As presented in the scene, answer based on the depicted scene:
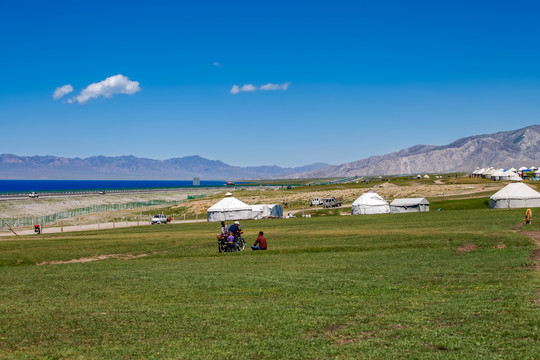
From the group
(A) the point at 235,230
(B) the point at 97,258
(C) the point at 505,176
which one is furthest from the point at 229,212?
(C) the point at 505,176

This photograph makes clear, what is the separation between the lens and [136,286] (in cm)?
1906

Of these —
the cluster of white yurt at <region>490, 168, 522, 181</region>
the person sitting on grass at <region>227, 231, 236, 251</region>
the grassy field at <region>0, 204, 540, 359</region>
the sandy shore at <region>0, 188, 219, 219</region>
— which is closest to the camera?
the grassy field at <region>0, 204, 540, 359</region>

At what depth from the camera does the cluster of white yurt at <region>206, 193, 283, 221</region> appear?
71500mm

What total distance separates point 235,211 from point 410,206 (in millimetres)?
23836

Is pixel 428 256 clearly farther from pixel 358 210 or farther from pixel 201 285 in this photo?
pixel 358 210

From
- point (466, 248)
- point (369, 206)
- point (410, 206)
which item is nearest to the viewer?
point (466, 248)

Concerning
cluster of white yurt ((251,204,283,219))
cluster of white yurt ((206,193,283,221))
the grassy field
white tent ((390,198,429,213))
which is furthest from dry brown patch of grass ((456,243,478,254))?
cluster of white yurt ((206,193,283,221))

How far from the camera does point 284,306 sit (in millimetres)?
14664

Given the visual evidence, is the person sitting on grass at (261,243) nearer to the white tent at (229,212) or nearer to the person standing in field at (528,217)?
the person standing in field at (528,217)

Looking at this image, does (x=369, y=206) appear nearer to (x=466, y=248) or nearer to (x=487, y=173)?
(x=466, y=248)

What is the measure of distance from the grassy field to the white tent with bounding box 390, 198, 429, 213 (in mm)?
39954

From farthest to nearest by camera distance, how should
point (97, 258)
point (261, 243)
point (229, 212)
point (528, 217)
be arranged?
point (229, 212), point (528, 217), point (261, 243), point (97, 258)

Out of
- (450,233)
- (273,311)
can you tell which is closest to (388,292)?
(273,311)

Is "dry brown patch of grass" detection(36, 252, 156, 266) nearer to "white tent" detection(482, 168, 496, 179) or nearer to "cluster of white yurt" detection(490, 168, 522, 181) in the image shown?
"cluster of white yurt" detection(490, 168, 522, 181)
